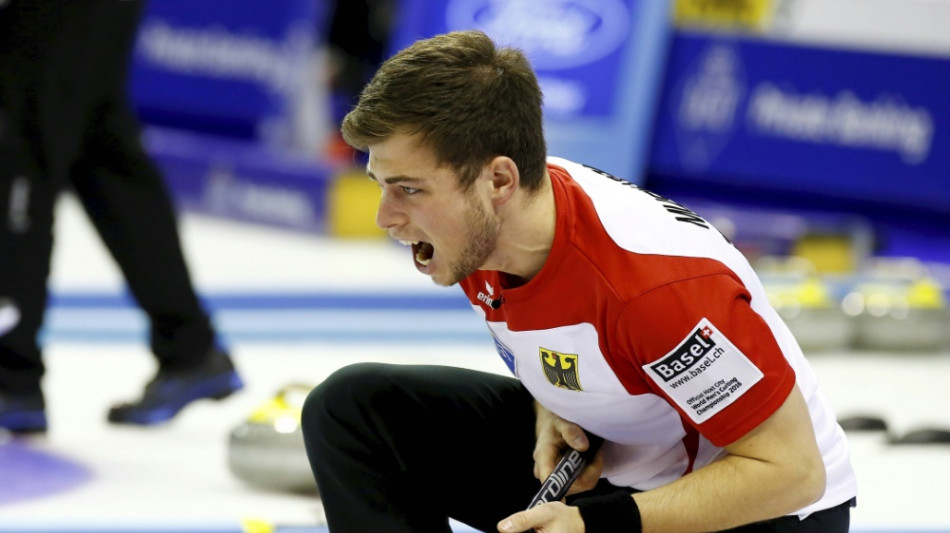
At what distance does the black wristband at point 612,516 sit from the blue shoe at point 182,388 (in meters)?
1.58

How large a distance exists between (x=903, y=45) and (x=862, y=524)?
3004mm

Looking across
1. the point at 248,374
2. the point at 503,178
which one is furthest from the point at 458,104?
the point at 248,374

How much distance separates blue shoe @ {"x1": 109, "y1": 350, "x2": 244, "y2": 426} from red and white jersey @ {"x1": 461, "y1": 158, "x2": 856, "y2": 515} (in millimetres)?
1325

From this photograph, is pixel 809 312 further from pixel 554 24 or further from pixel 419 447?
pixel 419 447

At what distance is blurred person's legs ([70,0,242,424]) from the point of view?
299 cm

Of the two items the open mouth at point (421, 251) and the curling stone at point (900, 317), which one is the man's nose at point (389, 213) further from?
the curling stone at point (900, 317)

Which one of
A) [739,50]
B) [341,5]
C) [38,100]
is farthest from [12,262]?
[341,5]

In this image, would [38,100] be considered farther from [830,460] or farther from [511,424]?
[830,460]

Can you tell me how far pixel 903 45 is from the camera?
5.07 meters

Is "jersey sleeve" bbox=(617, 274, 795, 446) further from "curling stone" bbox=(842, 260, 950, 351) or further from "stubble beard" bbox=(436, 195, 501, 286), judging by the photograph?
"curling stone" bbox=(842, 260, 950, 351)

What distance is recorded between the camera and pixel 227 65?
6355mm

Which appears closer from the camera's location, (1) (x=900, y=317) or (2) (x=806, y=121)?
(1) (x=900, y=317)

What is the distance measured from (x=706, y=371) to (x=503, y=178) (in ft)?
1.08

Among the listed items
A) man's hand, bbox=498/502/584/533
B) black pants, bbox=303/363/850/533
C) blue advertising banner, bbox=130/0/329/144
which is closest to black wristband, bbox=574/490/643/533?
man's hand, bbox=498/502/584/533
